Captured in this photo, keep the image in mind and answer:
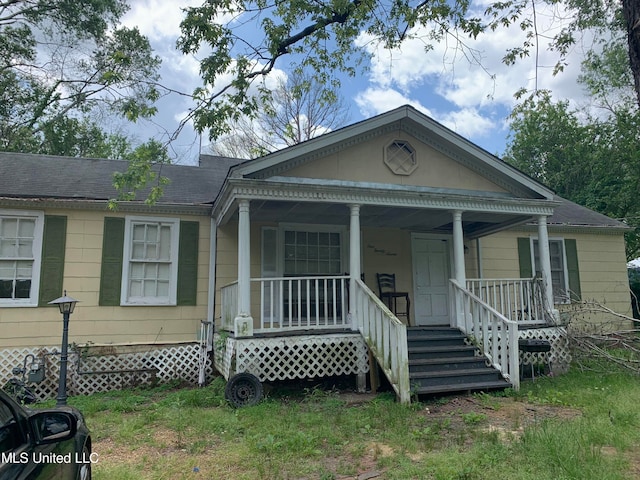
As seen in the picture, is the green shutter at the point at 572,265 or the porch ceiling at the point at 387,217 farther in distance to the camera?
the green shutter at the point at 572,265

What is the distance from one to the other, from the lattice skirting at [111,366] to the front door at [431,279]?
4.53m

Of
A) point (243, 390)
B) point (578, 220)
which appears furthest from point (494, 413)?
point (578, 220)

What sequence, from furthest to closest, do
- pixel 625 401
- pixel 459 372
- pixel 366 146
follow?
pixel 366 146 < pixel 459 372 < pixel 625 401

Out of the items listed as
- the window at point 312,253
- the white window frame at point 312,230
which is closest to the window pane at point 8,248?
the white window frame at point 312,230

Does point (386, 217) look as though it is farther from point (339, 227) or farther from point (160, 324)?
point (160, 324)

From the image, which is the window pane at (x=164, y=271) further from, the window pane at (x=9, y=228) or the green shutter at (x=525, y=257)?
the green shutter at (x=525, y=257)

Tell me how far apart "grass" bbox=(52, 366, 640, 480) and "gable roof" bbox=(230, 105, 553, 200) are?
3.44 metres

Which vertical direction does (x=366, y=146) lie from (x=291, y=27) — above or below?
below

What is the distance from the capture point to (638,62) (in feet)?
12.5

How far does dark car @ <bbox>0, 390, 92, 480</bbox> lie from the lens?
71.8 inches

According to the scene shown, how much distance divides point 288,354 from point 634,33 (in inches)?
215

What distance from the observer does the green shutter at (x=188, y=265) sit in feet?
27.0

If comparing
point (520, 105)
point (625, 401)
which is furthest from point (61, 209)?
point (625, 401)

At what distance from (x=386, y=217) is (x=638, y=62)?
531 cm
